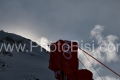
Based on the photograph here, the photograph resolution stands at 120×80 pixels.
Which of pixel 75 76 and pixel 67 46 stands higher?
pixel 67 46

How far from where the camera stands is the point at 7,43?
59.8 meters

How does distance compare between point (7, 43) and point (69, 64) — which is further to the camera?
point (7, 43)

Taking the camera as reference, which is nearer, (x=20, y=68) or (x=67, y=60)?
(x=67, y=60)

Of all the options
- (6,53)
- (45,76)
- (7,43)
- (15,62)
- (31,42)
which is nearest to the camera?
(45,76)

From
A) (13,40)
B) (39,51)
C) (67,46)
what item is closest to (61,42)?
(67,46)

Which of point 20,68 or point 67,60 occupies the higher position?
point 67,60

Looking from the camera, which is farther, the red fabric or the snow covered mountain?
the snow covered mountain

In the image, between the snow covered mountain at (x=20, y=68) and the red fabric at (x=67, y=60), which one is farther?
the snow covered mountain at (x=20, y=68)

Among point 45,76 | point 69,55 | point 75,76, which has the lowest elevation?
point 45,76

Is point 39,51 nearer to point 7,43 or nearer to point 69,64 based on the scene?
point 7,43

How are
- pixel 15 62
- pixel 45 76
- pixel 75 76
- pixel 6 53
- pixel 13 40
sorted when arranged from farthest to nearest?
1. pixel 13 40
2. pixel 6 53
3. pixel 15 62
4. pixel 45 76
5. pixel 75 76

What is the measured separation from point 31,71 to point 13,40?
25548mm

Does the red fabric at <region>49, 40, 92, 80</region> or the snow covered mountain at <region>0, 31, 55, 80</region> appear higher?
the red fabric at <region>49, 40, 92, 80</region>

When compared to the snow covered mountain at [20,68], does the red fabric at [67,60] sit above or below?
above
